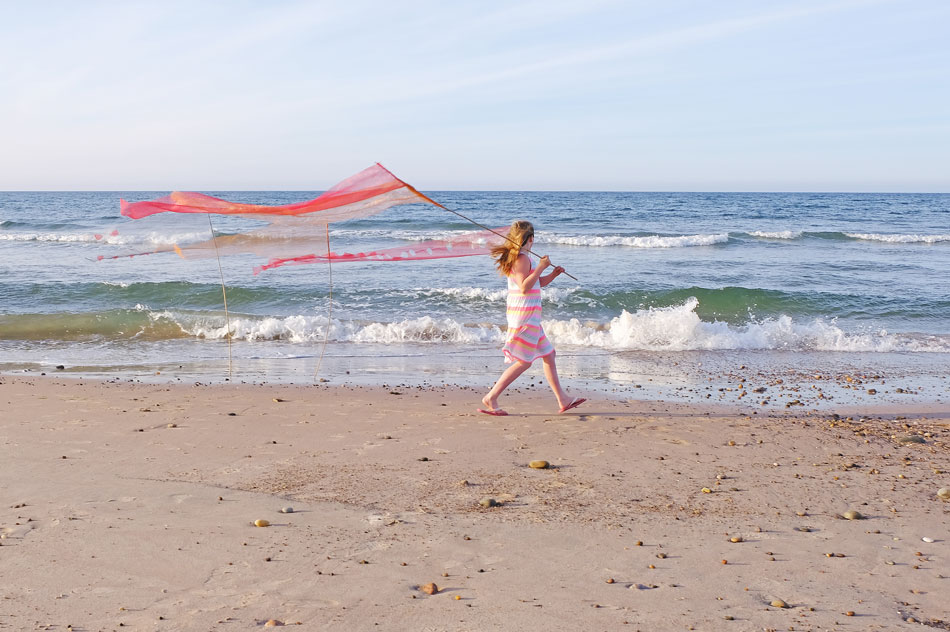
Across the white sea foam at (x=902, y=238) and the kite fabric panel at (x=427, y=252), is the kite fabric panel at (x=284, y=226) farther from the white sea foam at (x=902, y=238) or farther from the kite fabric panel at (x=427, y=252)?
the white sea foam at (x=902, y=238)

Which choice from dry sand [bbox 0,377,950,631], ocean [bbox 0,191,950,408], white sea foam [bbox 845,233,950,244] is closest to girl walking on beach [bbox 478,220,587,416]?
dry sand [bbox 0,377,950,631]

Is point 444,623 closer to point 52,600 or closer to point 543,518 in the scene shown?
point 543,518

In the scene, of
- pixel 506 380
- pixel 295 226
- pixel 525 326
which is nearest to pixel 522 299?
pixel 525 326

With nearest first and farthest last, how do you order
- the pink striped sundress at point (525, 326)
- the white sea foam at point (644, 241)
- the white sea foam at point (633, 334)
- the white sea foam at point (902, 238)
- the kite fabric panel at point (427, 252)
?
1. the pink striped sundress at point (525, 326)
2. the kite fabric panel at point (427, 252)
3. the white sea foam at point (633, 334)
4. the white sea foam at point (644, 241)
5. the white sea foam at point (902, 238)

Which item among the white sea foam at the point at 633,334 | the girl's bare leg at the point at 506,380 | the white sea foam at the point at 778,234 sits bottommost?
the white sea foam at the point at 633,334

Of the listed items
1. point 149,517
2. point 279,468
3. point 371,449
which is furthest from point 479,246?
point 149,517

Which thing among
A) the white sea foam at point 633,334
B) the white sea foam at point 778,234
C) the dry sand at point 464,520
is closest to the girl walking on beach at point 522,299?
the dry sand at point 464,520

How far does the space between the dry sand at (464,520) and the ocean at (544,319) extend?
74.9 inches

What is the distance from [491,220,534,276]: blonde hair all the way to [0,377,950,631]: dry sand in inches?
56.0

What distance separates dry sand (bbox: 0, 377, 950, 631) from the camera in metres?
3.32

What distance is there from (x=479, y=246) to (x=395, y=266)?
1316 centimetres

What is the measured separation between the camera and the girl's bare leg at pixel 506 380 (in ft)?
22.1

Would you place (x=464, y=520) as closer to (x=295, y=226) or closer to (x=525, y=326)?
(x=525, y=326)

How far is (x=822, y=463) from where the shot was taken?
18.1 ft
